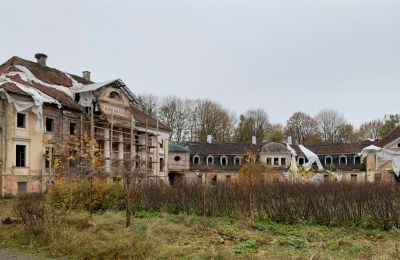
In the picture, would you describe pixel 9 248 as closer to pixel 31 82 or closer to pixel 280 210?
pixel 280 210

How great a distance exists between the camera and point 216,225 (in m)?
13.6

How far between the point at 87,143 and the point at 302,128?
153 feet

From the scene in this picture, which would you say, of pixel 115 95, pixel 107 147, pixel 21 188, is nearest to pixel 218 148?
pixel 115 95

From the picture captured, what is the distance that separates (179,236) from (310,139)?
5765cm

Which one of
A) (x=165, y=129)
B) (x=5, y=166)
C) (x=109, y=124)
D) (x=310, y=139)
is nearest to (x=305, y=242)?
(x=5, y=166)

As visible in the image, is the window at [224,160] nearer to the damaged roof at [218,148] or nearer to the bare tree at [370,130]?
the damaged roof at [218,148]

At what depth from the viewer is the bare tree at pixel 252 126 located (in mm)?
63478

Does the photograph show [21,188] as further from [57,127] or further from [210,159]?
[210,159]

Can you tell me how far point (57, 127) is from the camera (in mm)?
28328

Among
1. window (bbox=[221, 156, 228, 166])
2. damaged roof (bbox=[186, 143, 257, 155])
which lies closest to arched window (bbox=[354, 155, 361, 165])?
damaged roof (bbox=[186, 143, 257, 155])

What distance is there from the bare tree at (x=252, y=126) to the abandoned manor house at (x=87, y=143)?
13942mm

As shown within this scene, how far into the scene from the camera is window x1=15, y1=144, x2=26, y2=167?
83.1 ft

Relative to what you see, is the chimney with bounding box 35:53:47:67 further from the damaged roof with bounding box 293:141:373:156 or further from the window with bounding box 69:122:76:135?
the damaged roof with bounding box 293:141:373:156

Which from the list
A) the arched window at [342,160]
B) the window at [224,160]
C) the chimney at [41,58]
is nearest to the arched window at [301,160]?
the arched window at [342,160]
